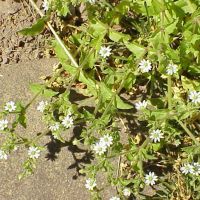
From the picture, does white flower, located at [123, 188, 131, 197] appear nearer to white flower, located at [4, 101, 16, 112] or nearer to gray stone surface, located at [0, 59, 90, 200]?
gray stone surface, located at [0, 59, 90, 200]

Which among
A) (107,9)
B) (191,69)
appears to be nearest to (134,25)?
(107,9)

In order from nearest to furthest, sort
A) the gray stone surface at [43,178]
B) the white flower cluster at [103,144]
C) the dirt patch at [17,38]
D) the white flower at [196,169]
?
the white flower cluster at [103,144]
the white flower at [196,169]
the gray stone surface at [43,178]
the dirt patch at [17,38]

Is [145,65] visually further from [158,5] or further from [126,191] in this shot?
[126,191]

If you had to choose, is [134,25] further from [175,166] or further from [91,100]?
[175,166]

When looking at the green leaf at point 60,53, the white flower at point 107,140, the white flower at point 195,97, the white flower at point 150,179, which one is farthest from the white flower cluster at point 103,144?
the green leaf at point 60,53

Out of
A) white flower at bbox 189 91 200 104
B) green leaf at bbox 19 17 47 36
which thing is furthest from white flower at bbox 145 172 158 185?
green leaf at bbox 19 17 47 36

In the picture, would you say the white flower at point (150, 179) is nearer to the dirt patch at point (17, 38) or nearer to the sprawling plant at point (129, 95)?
the sprawling plant at point (129, 95)

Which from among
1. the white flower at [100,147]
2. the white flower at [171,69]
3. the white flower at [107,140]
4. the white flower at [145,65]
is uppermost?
the white flower at [145,65]
